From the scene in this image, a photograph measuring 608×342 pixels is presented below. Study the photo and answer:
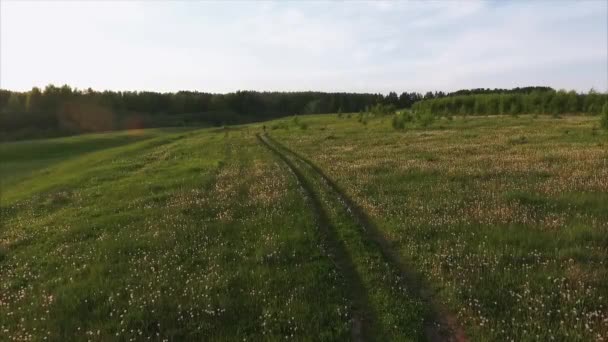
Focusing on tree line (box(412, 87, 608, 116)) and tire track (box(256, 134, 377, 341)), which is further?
tree line (box(412, 87, 608, 116))

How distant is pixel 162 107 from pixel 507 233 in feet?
597

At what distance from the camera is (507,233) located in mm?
12734

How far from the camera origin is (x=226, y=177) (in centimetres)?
2719

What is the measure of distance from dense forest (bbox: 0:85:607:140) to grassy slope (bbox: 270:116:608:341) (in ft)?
209

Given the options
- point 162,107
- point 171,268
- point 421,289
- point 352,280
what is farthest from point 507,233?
point 162,107

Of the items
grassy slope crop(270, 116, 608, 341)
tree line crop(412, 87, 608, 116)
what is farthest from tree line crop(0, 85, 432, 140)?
grassy slope crop(270, 116, 608, 341)

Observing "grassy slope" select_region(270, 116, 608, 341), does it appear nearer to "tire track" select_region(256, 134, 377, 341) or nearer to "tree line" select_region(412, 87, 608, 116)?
"tire track" select_region(256, 134, 377, 341)

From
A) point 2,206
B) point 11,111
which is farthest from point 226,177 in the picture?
point 11,111

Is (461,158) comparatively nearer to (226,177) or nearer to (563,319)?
(226,177)

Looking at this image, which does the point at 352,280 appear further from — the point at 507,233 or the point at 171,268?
the point at 507,233

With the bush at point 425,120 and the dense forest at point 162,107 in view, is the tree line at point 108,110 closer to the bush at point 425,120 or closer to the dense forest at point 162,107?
the dense forest at point 162,107

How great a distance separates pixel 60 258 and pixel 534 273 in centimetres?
1182

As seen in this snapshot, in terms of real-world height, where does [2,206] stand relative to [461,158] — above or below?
below

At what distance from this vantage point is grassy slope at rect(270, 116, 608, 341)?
848 centimetres
